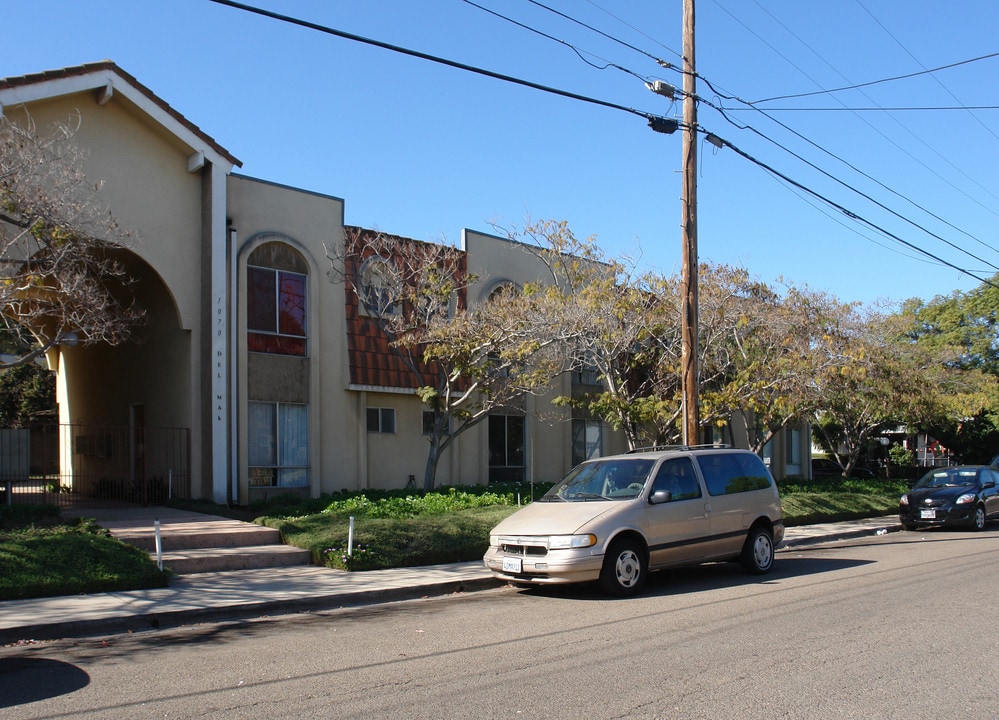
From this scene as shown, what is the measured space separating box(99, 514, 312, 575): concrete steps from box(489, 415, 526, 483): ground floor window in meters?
10.7

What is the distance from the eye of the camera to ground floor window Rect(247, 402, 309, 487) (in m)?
19.7

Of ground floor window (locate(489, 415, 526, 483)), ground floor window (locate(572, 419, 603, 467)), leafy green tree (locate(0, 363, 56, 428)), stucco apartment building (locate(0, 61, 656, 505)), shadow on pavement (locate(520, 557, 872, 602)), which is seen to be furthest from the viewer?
leafy green tree (locate(0, 363, 56, 428))

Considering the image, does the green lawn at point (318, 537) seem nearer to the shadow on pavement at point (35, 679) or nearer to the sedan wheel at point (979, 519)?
the shadow on pavement at point (35, 679)

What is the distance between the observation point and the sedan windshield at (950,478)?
65.4 feet

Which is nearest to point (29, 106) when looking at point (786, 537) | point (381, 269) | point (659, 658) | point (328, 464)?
point (381, 269)

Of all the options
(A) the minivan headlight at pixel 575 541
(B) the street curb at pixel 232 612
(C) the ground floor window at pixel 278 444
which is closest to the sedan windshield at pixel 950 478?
(B) the street curb at pixel 232 612

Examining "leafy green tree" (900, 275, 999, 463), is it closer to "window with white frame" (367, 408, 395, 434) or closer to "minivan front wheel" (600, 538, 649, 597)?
"window with white frame" (367, 408, 395, 434)

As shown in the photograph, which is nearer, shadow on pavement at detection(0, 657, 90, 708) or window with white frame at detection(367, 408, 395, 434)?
shadow on pavement at detection(0, 657, 90, 708)

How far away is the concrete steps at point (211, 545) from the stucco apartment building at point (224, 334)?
13.0ft

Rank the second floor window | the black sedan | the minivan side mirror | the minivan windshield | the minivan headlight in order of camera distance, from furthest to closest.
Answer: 1. the second floor window
2. the black sedan
3. the minivan windshield
4. the minivan side mirror
5. the minivan headlight

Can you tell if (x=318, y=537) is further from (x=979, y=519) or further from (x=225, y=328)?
(x=979, y=519)

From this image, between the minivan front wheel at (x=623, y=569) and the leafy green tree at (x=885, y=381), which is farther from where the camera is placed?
the leafy green tree at (x=885, y=381)

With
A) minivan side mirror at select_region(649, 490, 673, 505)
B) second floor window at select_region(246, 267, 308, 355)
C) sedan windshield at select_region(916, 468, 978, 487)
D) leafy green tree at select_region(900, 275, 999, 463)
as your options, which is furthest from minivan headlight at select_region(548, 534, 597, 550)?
leafy green tree at select_region(900, 275, 999, 463)

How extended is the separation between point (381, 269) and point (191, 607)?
11336 millimetres
